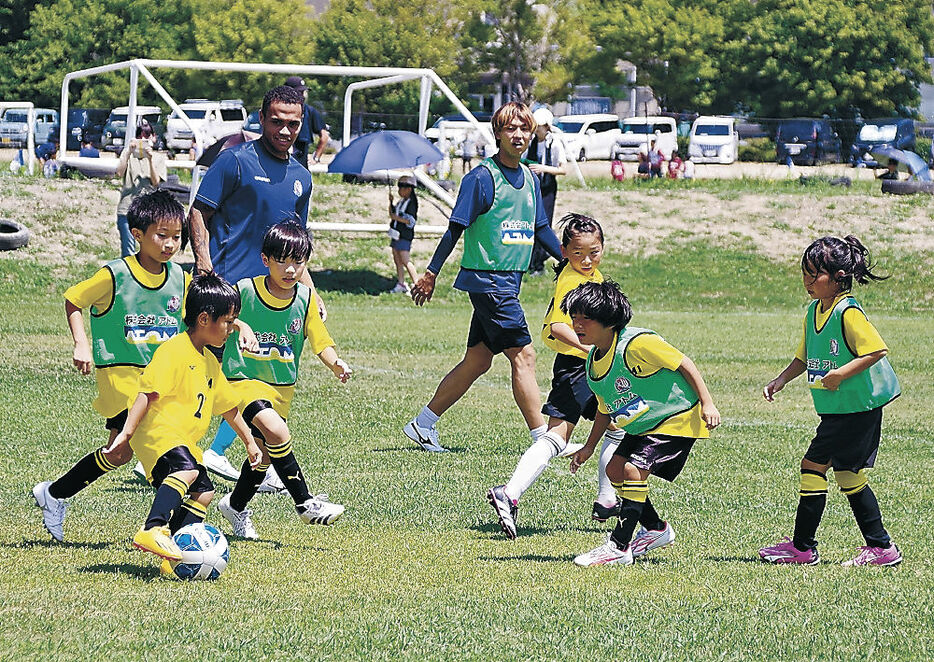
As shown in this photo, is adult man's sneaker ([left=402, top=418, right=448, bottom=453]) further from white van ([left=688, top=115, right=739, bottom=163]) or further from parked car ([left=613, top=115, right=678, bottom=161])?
parked car ([left=613, top=115, right=678, bottom=161])

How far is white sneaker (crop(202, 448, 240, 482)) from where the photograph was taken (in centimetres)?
779

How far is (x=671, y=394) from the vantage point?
5957 millimetres

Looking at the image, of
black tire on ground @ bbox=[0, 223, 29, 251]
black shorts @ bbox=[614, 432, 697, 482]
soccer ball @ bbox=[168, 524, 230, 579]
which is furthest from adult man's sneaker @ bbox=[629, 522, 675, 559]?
black tire on ground @ bbox=[0, 223, 29, 251]

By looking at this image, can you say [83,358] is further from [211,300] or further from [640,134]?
[640,134]

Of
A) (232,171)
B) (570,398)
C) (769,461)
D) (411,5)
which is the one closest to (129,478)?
(232,171)

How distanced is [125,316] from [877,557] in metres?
3.61

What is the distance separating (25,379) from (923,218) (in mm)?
17942

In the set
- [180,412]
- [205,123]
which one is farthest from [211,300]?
[205,123]

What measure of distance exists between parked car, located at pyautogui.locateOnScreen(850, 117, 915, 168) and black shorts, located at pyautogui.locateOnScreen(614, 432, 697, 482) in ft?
105

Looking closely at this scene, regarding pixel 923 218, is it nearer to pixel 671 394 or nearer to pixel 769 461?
pixel 769 461

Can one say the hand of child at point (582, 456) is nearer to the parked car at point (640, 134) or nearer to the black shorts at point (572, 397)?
the black shorts at point (572, 397)

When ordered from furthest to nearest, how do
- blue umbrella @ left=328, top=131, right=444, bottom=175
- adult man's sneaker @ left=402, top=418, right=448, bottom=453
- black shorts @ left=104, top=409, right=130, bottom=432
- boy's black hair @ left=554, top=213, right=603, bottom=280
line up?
1. blue umbrella @ left=328, top=131, right=444, bottom=175
2. adult man's sneaker @ left=402, top=418, right=448, bottom=453
3. boy's black hair @ left=554, top=213, right=603, bottom=280
4. black shorts @ left=104, top=409, right=130, bottom=432

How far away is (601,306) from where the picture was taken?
5891 millimetres

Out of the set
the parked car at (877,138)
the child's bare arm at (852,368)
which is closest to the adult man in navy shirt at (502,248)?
the child's bare arm at (852,368)
